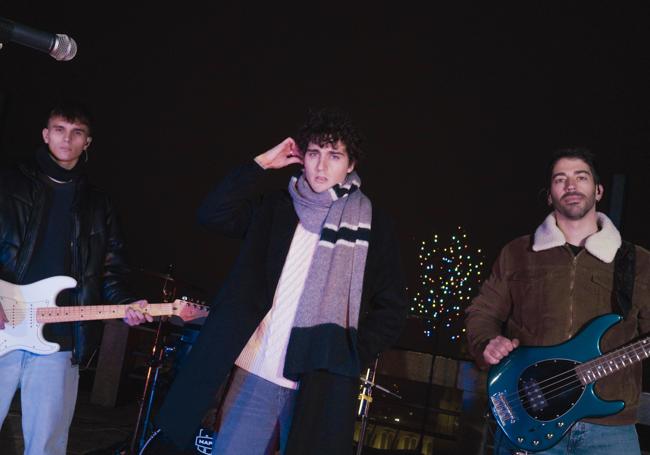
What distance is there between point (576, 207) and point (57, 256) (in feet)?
7.76

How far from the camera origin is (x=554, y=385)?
2482mm

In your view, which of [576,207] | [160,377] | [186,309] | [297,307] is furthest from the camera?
[160,377]

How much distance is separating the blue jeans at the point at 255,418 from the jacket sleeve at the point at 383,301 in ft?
1.11

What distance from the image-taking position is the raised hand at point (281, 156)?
2461 millimetres

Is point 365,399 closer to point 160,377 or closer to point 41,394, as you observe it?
point 160,377

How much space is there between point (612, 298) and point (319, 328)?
1.24m

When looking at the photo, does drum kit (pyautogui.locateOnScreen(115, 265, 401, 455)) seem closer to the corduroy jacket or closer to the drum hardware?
the drum hardware

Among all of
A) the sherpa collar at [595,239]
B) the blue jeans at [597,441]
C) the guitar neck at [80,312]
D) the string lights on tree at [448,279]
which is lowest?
the blue jeans at [597,441]

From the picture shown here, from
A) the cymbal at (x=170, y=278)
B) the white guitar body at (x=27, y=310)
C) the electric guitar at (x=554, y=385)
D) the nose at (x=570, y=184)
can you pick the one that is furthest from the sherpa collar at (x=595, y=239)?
the cymbal at (x=170, y=278)

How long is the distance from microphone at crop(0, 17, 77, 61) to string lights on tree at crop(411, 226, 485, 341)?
871 cm

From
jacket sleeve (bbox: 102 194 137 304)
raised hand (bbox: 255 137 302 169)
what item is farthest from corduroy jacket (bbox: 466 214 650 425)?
jacket sleeve (bbox: 102 194 137 304)

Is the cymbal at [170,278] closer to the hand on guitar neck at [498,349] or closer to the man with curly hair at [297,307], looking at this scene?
the man with curly hair at [297,307]

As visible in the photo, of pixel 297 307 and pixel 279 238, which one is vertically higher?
pixel 279 238

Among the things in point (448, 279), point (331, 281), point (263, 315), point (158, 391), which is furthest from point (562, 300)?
point (448, 279)
